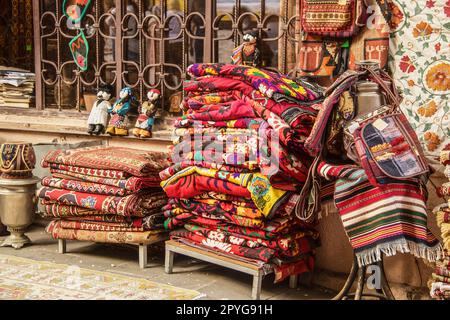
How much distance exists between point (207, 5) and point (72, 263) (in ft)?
6.82

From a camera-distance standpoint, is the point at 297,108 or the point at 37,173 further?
the point at 37,173

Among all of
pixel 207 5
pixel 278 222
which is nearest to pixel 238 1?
pixel 207 5

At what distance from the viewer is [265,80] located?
3.30 meters

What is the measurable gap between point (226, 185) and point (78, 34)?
2403 millimetres

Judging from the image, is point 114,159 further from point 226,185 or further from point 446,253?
point 446,253

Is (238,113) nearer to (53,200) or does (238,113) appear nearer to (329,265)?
(329,265)

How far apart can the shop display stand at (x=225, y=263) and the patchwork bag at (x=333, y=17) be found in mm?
1444

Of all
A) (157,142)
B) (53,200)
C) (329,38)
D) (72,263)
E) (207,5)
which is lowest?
(72,263)

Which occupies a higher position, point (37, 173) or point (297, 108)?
point (297, 108)

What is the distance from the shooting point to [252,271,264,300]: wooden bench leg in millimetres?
3305

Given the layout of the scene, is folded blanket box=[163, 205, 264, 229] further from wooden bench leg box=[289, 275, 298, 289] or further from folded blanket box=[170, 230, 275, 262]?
wooden bench leg box=[289, 275, 298, 289]

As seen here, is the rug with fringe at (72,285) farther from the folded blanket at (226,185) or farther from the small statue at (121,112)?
the small statue at (121,112)

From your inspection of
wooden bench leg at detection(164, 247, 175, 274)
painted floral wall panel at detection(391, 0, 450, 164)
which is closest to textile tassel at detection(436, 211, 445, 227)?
painted floral wall panel at detection(391, 0, 450, 164)
